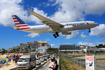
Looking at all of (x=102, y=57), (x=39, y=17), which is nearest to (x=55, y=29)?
(x=39, y=17)

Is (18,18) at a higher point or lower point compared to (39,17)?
higher

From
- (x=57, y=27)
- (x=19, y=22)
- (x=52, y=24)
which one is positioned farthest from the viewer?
(x=19, y=22)

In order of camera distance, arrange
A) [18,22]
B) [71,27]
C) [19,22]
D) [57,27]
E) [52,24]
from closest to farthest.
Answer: [71,27] → [52,24] → [57,27] → [19,22] → [18,22]

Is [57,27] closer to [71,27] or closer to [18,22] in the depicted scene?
[71,27]

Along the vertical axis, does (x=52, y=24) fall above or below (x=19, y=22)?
below

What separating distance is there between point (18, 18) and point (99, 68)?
1432 inches

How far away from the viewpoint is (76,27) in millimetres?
30531

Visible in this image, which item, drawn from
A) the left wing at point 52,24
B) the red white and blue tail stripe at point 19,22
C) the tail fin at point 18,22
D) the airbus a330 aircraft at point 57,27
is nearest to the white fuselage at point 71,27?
the airbus a330 aircraft at point 57,27

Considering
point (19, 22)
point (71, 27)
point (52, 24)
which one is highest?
point (19, 22)

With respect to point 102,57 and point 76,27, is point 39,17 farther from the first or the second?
point 102,57

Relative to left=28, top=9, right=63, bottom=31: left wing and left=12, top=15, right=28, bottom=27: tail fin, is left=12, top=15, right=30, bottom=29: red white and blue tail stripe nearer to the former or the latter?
left=12, top=15, right=28, bottom=27: tail fin

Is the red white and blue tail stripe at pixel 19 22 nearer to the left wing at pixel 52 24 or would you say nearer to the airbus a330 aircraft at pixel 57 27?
the airbus a330 aircraft at pixel 57 27

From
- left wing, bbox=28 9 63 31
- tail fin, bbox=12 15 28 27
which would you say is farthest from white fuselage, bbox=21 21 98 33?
tail fin, bbox=12 15 28 27

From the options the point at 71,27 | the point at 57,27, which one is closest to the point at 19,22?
the point at 57,27
